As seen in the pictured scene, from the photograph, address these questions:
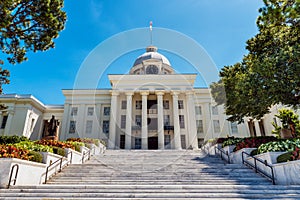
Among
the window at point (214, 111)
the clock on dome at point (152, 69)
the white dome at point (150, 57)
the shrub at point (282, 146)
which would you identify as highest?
the white dome at point (150, 57)

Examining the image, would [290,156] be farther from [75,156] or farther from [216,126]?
[216,126]

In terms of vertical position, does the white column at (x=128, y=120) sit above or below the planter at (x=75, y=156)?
above

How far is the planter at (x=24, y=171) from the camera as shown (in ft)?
19.8

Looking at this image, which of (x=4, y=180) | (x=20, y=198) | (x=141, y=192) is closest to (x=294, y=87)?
(x=141, y=192)

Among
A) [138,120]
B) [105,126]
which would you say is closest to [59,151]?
[138,120]

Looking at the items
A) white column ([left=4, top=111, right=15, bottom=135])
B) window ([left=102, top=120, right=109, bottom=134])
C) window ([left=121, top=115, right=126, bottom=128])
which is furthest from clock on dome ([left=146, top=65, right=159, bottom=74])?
white column ([left=4, top=111, right=15, bottom=135])

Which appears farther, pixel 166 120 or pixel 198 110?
pixel 198 110

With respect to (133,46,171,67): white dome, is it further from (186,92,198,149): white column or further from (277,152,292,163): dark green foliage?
(277,152,292,163): dark green foliage

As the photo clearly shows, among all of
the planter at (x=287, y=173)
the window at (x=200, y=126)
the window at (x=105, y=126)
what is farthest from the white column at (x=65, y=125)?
the planter at (x=287, y=173)

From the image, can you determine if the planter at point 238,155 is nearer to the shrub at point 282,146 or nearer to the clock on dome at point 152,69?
the shrub at point 282,146

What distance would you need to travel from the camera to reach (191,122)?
24312 millimetres

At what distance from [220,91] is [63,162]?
13.2 m

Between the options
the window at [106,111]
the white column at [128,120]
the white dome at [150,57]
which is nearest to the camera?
→ the white column at [128,120]

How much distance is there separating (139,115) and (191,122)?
7.13 meters
